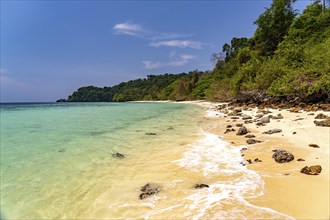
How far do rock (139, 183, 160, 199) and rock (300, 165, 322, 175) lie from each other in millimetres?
3463

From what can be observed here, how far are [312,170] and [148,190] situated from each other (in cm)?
383

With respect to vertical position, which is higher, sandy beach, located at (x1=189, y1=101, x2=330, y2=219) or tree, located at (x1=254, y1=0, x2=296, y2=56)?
tree, located at (x1=254, y1=0, x2=296, y2=56)

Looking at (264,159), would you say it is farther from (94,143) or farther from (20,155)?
(20,155)

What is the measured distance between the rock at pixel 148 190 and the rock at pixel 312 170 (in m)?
3.46

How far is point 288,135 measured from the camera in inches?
376

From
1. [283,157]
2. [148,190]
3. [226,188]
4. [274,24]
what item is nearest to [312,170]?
[283,157]

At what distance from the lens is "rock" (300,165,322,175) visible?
5.20m

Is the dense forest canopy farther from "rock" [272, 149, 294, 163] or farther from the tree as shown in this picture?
"rock" [272, 149, 294, 163]

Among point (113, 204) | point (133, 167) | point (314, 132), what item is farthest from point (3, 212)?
point (314, 132)

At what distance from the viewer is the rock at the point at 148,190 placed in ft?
16.3

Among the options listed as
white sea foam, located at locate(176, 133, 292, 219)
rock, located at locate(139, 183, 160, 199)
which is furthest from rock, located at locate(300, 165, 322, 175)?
rock, located at locate(139, 183, 160, 199)

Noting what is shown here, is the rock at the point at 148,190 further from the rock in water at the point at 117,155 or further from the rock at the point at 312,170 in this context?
the rock at the point at 312,170

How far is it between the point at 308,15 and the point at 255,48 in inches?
395

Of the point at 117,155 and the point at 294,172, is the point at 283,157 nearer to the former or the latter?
the point at 294,172
